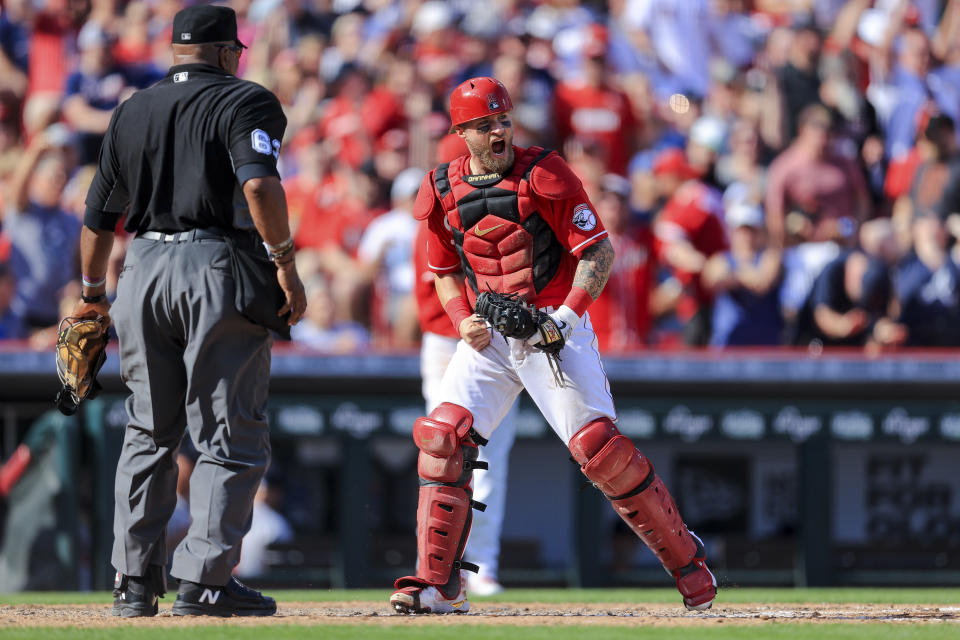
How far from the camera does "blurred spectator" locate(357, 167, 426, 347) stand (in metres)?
8.91

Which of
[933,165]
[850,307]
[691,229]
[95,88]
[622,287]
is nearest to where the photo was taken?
[622,287]

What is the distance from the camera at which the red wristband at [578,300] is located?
507 centimetres

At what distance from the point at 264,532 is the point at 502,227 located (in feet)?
12.9

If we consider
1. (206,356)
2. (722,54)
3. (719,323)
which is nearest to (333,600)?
(206,356)

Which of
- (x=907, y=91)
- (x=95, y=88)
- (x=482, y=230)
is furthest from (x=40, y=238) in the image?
(x=907, y=91)

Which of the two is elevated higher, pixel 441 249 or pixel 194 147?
pixel 194 147

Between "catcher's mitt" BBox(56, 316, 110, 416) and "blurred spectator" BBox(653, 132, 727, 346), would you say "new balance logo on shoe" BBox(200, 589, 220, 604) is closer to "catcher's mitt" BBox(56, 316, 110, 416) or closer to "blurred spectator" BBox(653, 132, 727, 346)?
"catcher's mitt" BBox(56, 316, 110, 416)

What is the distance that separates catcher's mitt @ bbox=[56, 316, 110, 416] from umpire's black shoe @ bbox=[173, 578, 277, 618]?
950 mm

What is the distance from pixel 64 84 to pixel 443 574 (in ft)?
24.1

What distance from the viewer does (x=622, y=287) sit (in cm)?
892

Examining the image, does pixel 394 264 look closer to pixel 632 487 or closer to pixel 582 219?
pixel 582 219

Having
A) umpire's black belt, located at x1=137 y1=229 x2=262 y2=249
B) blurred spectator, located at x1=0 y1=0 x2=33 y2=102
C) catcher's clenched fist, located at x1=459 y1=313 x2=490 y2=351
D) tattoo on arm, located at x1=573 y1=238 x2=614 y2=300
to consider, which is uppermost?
blurred spectator, located at x1=0 y1=0 x2=33 y2=102

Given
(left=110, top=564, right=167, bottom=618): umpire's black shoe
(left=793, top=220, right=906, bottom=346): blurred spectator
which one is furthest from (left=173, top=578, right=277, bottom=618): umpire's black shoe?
(left=793, top=220, right=906, bottom=346): blurred spectator

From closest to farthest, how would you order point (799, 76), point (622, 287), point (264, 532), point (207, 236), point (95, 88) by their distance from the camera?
point (207, 236) → point (264, 532) → point (622, 287) → point (95, 88) → point (799, 76)
